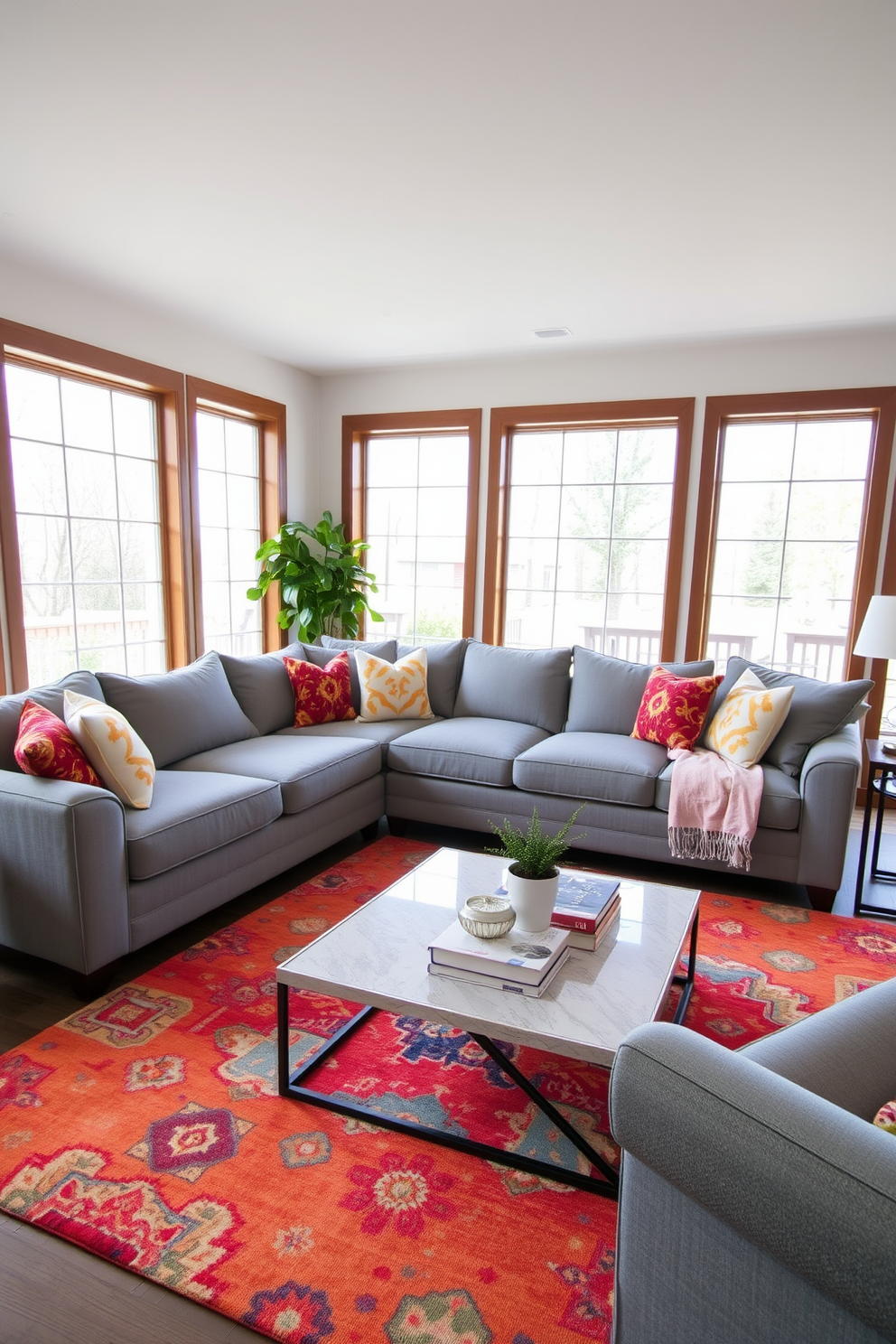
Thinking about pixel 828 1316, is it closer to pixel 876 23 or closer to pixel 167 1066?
pixel 167 1066

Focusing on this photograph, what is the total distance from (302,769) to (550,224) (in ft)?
7.69

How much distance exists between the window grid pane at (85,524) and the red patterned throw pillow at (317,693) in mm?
1038

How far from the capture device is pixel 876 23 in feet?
6.17

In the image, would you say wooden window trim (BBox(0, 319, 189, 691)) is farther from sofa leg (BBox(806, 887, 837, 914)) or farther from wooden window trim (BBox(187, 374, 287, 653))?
sofa leg (BBox(806, 887, 837, 914))

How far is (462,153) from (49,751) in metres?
2.28

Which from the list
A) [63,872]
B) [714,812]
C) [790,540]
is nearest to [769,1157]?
[63,872]

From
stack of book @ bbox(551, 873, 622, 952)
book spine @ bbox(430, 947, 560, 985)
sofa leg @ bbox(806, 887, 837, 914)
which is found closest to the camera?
book spine @ bbox(430, 947, 560, 985)

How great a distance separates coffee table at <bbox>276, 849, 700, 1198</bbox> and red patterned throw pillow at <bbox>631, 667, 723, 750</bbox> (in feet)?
4.55

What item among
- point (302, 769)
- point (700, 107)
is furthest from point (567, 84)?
point (302, 769)

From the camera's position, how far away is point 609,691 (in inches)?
159

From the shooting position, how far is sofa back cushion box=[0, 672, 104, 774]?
8.65ft

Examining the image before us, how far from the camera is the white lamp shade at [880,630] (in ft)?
11.0

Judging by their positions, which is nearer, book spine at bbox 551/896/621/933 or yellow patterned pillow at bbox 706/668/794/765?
book spine at bbox 551/896/621/933

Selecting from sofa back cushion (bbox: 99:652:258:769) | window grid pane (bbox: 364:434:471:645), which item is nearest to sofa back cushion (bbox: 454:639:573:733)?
sofa back cushion (bbox: 99:652:258:769)
